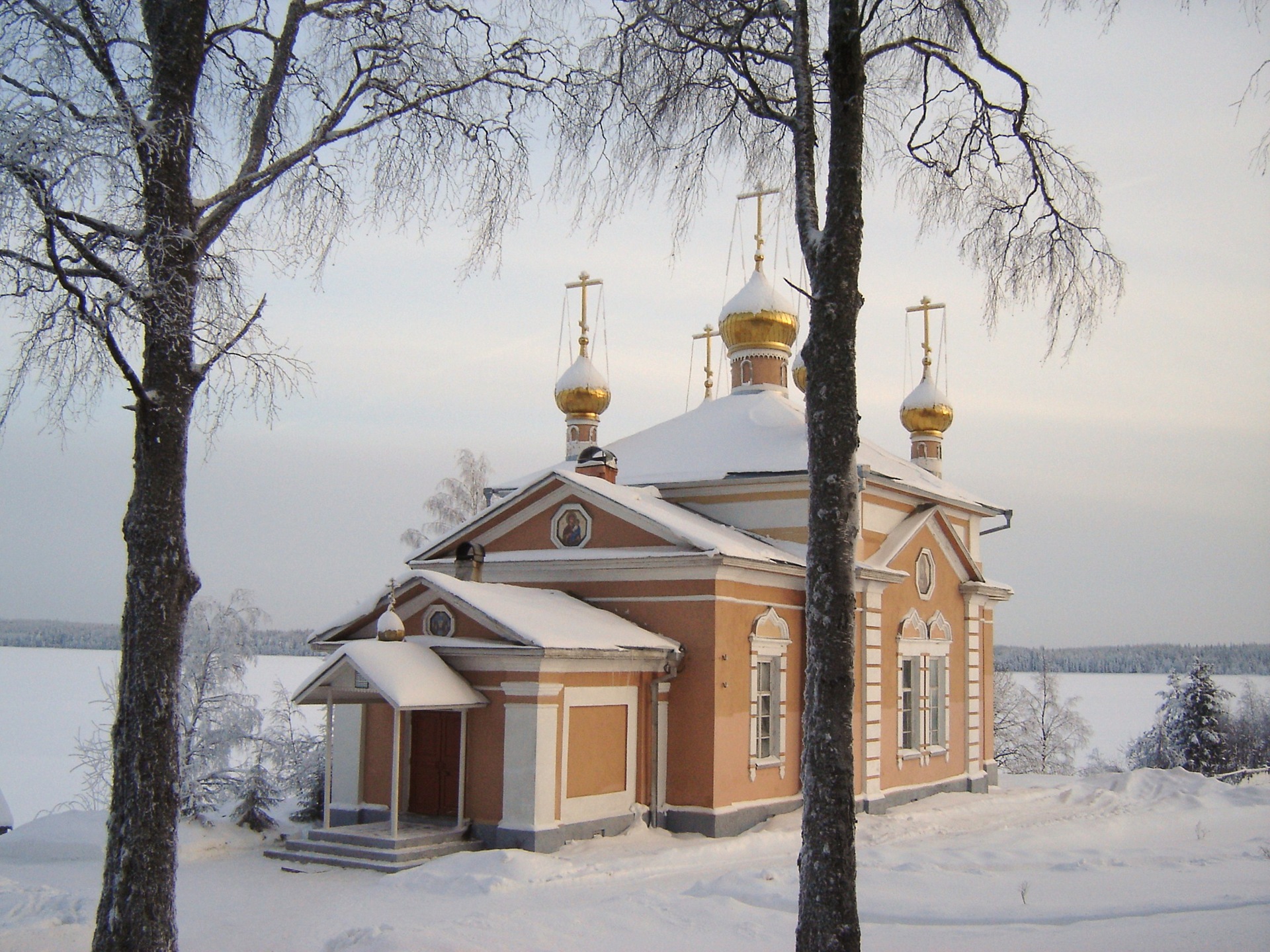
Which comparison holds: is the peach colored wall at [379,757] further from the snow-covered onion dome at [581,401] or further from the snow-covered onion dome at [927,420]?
the snow-covered onion dome at [927,420]

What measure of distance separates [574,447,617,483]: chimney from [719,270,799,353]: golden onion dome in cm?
466

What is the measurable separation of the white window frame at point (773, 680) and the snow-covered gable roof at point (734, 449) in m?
2.35

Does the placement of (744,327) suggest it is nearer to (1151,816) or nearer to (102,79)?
(1151,816)

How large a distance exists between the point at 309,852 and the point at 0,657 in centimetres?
6103

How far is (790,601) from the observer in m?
15.6

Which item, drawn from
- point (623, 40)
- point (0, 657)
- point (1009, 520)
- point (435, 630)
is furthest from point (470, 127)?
point (0, 657)

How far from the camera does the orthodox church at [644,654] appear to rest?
12508mm

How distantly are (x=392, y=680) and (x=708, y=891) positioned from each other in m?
4.01

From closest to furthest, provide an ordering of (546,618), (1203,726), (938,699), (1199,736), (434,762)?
(546,618) → (434,762) → (938,699) → (1199,736) → (1203,726)

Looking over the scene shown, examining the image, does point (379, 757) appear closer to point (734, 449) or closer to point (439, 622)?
point (439, 622)

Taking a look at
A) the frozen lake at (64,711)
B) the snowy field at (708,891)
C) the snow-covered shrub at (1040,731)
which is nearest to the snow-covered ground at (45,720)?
the frozen lake at (64,711)

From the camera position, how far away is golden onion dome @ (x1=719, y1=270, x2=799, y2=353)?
1980 cm

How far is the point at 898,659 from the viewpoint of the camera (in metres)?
17.7

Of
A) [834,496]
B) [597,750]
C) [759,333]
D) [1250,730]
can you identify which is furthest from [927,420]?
[1250,730]
